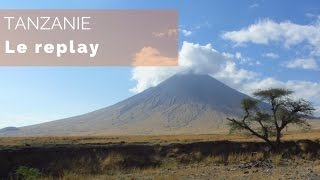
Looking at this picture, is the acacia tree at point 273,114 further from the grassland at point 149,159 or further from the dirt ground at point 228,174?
the dirt ground at point 228,174

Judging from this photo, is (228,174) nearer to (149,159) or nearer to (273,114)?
(149,159)

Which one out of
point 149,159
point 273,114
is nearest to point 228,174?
point 149,159

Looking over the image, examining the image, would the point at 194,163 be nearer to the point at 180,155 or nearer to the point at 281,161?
the point at 180,155

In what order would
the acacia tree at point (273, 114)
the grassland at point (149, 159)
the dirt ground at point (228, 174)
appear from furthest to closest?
the acacia tree at point (273, 114) → the grassland at point (149, 159) → the dirt ground at point (228, 174)

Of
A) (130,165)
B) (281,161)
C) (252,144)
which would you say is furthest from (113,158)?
(252,144)

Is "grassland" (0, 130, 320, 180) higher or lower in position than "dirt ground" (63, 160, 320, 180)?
higher

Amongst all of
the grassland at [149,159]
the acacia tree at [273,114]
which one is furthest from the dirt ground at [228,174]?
the acacia tree at [273,114]

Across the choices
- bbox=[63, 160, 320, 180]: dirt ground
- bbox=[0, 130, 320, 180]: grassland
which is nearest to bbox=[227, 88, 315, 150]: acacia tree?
bbox=[0, 130, 320, 180]: grassland

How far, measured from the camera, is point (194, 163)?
114 feet

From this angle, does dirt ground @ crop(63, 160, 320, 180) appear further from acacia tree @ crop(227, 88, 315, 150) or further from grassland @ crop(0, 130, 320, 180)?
acacia tree @ crop(227, 88, 315, 150)

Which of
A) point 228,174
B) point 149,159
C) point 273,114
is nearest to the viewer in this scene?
point 228,174

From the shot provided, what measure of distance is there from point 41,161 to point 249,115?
2619cm

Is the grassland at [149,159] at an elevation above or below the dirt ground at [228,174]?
above

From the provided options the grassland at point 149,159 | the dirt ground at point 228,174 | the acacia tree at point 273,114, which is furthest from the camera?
the acacia tree at point 273,114
